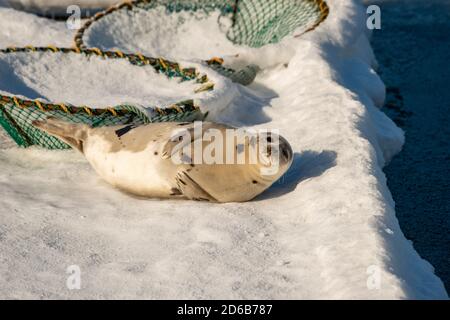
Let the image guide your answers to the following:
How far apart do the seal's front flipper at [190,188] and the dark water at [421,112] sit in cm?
104

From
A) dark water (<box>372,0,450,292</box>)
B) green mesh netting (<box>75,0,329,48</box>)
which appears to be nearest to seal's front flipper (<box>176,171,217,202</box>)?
dark water (<box>372,0,450,292</box>)

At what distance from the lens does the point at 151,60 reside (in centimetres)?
528

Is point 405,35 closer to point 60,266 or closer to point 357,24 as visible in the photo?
point 357,24

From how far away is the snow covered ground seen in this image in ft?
10.2

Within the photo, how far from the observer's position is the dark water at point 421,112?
4234 millimetres

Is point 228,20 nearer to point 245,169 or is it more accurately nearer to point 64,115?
point 64,115

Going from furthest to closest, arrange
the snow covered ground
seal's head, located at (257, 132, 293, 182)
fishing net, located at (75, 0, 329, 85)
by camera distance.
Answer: fishing net, located at (75, 0, 329, 85) → seal's head, located at (257, 132, 293, 182) → the snow covered ground

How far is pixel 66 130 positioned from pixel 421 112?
8.34 ft

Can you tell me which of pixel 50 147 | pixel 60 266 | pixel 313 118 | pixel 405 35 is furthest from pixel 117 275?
pixel 405 35

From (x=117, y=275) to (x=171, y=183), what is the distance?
0.71m

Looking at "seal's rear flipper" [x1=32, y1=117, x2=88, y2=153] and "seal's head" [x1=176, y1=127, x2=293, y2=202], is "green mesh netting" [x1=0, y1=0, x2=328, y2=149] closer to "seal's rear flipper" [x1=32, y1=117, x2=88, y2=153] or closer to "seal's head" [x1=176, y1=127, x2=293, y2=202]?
"seal's rear flipper" [x1=32, y1=117, x2=88, y2=153]

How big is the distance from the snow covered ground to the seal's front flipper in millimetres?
41

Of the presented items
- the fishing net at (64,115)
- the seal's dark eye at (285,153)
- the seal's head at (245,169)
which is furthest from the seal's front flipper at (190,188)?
the fishing net at (64,115)

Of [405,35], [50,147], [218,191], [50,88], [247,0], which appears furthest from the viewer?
[405,35]
